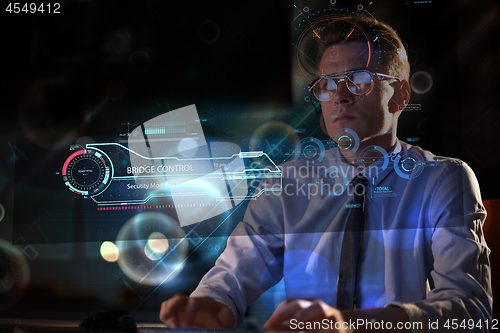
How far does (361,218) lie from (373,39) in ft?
1.71

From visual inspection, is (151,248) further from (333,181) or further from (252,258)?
(333,181)

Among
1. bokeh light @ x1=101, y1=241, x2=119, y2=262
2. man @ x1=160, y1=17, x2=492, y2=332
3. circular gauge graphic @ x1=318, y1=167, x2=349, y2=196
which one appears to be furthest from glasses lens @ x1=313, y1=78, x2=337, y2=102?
bokeh light @ x1=101, y1=241, x2=119, y2=262

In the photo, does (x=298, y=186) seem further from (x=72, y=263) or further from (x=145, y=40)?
(x=72, y=263)

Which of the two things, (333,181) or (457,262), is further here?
(333,181)

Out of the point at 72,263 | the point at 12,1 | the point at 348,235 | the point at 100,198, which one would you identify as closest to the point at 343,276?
the point at 348,235

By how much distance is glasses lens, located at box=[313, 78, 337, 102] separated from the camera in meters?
0.91

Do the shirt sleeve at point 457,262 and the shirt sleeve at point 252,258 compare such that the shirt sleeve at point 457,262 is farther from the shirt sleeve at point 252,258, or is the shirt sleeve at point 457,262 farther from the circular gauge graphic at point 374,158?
the shirt sleeve at point 252,258

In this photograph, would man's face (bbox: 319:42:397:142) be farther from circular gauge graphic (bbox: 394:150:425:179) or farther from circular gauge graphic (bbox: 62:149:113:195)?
circular gauge graphic (bbox: 62:149:113:195)

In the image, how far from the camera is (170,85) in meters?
1.00

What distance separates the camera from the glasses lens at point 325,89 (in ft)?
2.99

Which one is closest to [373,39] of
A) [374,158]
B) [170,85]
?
[374,158]

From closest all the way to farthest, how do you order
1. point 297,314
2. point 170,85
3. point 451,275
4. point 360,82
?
point 297,314 < point 451,275 < point 360,82 < point 170,85

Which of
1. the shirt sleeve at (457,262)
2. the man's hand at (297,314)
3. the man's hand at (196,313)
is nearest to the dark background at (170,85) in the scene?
the shirt sleeve at (457,262)

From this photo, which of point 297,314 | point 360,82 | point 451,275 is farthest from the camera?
point 360,82
